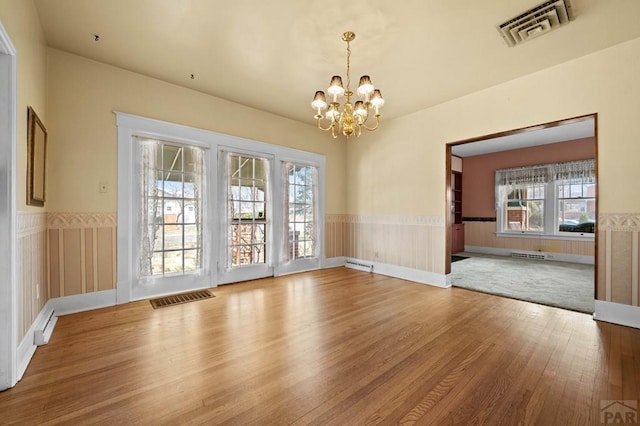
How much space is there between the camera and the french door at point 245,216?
4.09 meters

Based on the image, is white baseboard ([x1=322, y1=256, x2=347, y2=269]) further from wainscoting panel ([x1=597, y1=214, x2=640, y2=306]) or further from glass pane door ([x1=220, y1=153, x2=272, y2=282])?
wainscoting panel ([x1=597, y1=214, x2=640, y2=306])

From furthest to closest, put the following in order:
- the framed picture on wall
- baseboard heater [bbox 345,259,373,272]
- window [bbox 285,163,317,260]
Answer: baseboard heater [bbox 345,259,373,272] → window [bbox 285,163,317,260] → the framed picture on wall

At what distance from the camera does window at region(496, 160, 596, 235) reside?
6.14m

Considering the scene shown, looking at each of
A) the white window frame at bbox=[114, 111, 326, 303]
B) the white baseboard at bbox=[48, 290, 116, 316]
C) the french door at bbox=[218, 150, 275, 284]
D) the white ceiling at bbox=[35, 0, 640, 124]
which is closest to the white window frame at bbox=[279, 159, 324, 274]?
the white window frame at bbox=[114, 111, 326, 303]

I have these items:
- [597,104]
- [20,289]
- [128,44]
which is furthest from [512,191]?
[20,289]

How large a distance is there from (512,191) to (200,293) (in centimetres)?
772

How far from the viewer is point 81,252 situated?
302cm

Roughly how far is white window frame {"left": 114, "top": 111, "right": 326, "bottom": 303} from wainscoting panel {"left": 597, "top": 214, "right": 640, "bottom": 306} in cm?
397

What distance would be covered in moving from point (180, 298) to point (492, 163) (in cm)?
805

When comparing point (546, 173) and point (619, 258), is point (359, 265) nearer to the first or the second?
point (619, 258)

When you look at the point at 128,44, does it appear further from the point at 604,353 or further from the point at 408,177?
the point at 604,353

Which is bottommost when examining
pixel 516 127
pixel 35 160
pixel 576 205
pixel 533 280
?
pixel 533 280

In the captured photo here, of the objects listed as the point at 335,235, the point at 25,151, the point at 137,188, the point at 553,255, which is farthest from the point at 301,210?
the point at 553,255

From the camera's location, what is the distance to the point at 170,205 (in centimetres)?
362
